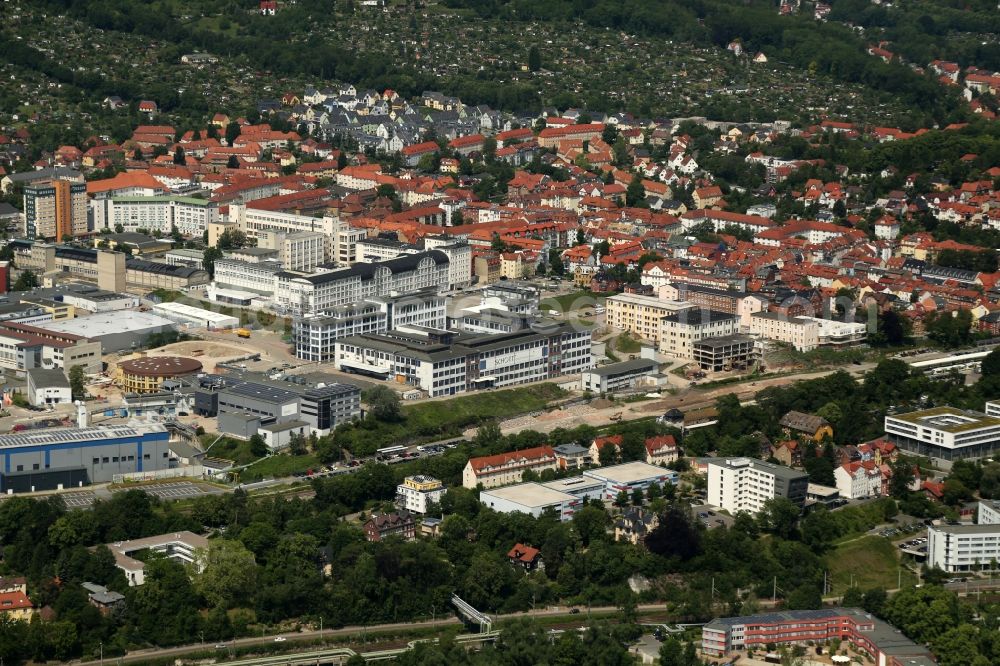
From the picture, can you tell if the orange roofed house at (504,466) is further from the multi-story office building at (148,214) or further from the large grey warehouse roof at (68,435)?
the multi-story office building at (148,214)

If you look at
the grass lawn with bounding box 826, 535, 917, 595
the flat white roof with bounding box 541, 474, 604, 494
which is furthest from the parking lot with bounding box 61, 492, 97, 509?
the grass lawn with bounding box 826, 535, 917, 595

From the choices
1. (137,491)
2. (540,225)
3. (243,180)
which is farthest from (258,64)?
(137,491)

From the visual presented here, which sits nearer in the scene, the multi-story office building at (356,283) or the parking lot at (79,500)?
the parking lot at (79,500)

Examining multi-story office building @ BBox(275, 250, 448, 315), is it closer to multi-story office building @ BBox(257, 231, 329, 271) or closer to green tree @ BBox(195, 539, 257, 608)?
multi-story office building @ BBox(257, 231, 329, 271)

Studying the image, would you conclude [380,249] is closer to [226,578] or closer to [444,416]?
[444,416]

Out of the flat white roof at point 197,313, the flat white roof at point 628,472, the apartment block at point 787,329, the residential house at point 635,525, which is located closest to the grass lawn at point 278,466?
the flat white roof at point 628,472

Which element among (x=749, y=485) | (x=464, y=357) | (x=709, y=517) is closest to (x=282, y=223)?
(x=464, y=357)
